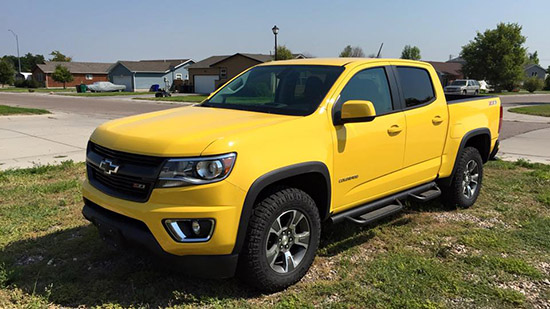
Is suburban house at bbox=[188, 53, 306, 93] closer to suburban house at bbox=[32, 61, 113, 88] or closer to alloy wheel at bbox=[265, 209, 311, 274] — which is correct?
suburban house at bbox=[32, 61, 113, 88]

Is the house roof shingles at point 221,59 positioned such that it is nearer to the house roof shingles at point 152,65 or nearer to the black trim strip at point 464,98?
the house roof shingles at point 152,65

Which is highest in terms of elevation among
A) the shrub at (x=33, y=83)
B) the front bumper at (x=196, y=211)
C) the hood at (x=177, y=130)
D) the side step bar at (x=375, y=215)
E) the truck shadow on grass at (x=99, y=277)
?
the shrub at (x=33, y=83)

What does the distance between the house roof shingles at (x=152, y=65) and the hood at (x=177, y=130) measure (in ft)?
199

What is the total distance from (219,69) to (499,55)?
33.1 m

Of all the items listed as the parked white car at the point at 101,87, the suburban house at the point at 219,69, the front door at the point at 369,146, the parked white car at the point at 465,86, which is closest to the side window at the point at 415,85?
the front door at the point at 369,146

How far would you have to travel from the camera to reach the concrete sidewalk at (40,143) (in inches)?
329

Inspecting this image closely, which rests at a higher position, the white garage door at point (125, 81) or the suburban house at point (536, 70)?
the suburban house at point (536, 70)

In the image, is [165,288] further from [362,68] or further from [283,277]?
[362,68]

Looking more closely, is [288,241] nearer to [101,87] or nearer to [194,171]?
[194,171]

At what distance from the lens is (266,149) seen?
3.06 m

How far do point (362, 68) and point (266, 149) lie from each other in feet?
5.11

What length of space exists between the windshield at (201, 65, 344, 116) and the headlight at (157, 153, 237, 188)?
98cm

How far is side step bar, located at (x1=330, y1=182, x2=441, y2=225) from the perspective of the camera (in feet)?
12.4

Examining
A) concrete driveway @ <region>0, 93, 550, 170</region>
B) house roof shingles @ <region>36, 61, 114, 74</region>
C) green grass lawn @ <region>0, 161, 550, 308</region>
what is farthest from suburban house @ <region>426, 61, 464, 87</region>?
green grass lawn @ <region>0, 161, 550, 308</region>
